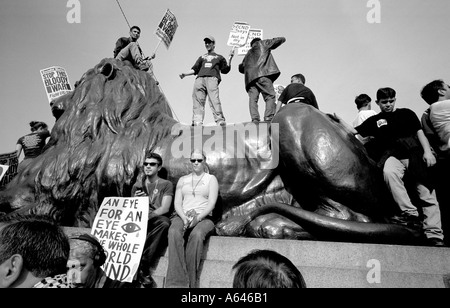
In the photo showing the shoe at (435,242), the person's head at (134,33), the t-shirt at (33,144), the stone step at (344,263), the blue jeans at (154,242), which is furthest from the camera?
the person's head at (134,33)

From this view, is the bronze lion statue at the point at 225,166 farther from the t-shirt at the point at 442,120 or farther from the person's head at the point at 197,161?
the t-shirt at the point at 442,120

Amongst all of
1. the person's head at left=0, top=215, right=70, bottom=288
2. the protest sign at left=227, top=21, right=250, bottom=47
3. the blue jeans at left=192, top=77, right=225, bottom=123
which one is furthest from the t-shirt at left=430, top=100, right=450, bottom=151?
the protest sign at left=227, top=21, right=250, bottom=47

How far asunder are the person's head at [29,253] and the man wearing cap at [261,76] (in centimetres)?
558

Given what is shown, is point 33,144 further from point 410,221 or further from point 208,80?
point 410,221

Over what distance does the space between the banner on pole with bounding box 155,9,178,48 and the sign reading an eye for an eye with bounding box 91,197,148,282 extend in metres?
4.75

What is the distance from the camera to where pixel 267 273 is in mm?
1191

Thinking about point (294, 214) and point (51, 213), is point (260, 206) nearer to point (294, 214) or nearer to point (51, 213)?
point (294, 214)

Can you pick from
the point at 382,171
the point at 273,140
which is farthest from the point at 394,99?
the point at 273,140

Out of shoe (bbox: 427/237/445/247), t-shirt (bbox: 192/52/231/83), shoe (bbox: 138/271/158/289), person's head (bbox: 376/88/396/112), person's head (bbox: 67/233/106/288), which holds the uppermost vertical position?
t-shirt (bbox: 192/52/231/83)

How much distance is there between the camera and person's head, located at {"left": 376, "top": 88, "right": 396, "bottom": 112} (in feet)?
13.8

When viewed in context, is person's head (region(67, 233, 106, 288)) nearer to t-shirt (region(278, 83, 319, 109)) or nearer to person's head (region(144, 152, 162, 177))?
person's head (region(144, 152, 162, 177))

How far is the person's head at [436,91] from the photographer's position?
4.24 m

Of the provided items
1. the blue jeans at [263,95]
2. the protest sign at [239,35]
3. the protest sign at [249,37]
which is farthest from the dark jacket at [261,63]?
the protest sign at [239,35]
